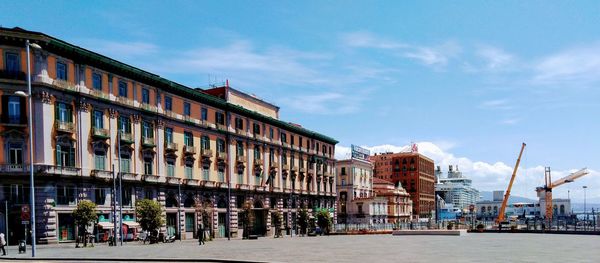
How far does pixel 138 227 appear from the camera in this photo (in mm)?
62375

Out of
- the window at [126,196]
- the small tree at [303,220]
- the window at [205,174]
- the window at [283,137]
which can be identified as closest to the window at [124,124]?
the window at [126,196]

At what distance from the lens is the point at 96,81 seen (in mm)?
57531

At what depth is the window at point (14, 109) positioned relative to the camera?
49688 mm

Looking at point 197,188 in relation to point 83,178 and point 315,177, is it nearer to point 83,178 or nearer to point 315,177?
point 83,178

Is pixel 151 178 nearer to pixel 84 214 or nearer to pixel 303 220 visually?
pixel 84 214

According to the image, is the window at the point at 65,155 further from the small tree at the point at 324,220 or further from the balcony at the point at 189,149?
the small tree at the point at 324,220

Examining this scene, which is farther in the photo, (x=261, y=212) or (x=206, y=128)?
(x=261, y=212)

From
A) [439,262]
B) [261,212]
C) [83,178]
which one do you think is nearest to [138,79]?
[83,178]

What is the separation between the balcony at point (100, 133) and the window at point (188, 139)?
47.1ft

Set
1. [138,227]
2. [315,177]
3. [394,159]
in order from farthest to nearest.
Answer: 1. [394,159]
2. [315,177]
3. [138,227]

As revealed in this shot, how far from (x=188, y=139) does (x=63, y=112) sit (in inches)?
817

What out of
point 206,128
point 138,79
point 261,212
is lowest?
point 261,212

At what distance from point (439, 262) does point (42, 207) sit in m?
37.2

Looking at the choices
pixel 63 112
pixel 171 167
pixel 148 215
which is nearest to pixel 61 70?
pixel 63 112
